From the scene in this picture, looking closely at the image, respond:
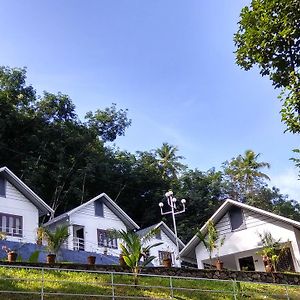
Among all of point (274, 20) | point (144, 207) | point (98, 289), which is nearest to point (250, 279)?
point (98, 289)

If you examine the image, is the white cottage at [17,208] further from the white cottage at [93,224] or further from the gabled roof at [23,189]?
the white cottage at [93,224]

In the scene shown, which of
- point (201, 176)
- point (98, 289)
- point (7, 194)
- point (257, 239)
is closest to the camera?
point (98, 289)

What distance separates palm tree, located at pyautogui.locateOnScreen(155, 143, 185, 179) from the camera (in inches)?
2177

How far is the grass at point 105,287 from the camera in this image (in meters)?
13.2

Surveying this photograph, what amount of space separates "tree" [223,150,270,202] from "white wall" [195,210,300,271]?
2332cm

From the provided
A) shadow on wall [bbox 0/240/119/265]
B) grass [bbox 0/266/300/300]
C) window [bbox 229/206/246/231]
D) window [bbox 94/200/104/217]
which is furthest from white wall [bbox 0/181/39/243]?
grass [bbox 0/266/300/300]

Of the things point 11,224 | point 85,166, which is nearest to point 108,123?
point 85,166

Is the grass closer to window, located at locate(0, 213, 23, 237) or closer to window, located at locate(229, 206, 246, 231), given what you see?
window, located at locate(229, 206, 246, 231)

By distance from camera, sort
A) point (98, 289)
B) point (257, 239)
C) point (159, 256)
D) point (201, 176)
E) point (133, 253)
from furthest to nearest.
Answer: point (201, 176), point (159, 256), point (257, 239), point (133, 253), point (98, 289)

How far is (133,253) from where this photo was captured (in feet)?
52.5

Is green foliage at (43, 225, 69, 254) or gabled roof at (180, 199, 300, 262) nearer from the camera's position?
green foliage at (43, 225, 69, 254)

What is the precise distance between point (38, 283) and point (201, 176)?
122 ft

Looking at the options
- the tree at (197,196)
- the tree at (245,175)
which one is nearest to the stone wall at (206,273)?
the tree at (197,196)

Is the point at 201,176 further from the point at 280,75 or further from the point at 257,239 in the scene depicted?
the point at 280,75
